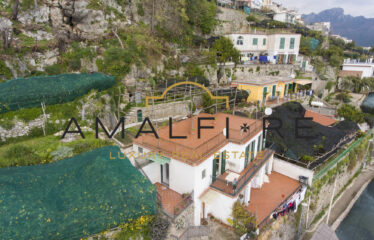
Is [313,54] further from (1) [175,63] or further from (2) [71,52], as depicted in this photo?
(2) [71,52]

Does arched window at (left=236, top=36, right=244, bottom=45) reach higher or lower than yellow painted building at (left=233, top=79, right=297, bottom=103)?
higher

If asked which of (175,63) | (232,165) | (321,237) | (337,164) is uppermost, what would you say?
(175,63)

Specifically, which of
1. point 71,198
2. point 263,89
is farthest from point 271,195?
point 263,89

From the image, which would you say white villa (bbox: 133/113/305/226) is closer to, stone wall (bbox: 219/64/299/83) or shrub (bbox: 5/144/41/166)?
shrub (bbox: 5/144/41/166)

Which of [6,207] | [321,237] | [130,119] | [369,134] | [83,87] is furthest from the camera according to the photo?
[369,134]

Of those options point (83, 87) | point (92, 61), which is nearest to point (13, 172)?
point (83, 87)

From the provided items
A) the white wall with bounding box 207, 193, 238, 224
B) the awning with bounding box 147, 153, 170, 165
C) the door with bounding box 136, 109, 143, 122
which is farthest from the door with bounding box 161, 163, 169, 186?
the door with bounding box 136, 109, 143, 122

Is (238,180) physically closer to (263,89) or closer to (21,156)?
(21,156)
